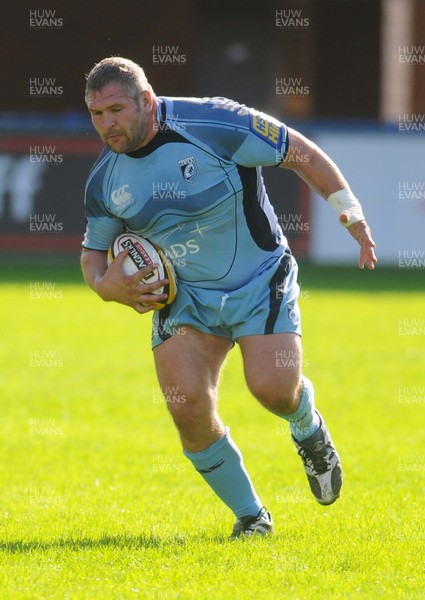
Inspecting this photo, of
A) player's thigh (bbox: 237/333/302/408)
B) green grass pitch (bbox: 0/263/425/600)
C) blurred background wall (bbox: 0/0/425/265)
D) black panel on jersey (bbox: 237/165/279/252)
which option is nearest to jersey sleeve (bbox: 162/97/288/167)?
black panel on jersey (bbox: 237/165/279/252)

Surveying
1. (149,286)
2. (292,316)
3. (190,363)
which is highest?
(149,286)

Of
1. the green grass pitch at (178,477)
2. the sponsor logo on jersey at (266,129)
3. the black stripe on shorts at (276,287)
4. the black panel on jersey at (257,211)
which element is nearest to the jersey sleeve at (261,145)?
the sponsor logo on jersey at (266,129)

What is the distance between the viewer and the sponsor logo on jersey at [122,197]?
5547 millimetres

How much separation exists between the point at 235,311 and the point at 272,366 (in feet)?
1.12

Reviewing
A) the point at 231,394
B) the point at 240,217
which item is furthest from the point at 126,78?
the point at 231,394

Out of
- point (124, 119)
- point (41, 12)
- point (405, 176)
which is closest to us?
point (124, 119)

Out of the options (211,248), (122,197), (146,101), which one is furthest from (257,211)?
(146,101)

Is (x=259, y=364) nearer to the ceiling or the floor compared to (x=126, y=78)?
nearer to the floor

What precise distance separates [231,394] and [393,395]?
4.53 ft

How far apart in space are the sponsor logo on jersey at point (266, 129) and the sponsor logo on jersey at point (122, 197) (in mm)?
666

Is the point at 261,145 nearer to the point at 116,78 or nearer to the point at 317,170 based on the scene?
the point at 317,170

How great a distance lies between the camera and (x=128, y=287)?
5492 mm

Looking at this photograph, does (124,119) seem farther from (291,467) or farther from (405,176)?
(405,176)

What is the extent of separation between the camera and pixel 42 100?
27547 mm
